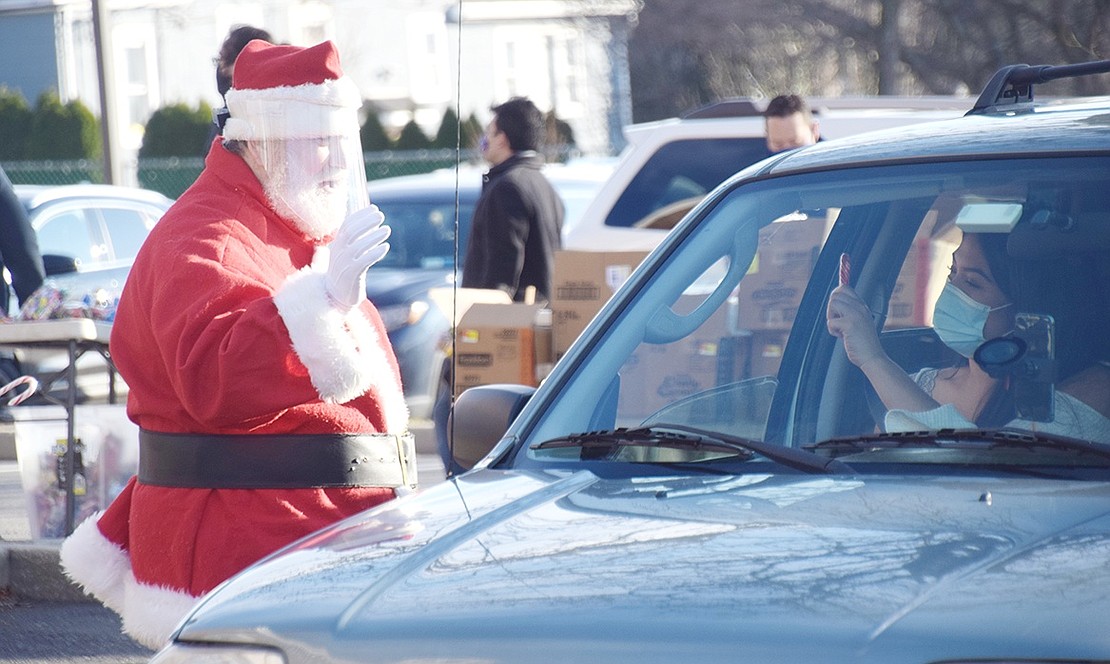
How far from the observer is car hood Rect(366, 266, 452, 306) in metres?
10.6

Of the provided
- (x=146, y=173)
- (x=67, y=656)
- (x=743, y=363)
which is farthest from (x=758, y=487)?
(x=146, y=173)

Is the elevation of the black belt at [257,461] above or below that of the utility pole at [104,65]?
below

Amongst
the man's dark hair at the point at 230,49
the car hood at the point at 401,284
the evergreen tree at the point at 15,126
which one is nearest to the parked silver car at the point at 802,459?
the man's dark hair at the point at 230,49

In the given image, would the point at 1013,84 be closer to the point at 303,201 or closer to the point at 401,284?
the point at 303,201

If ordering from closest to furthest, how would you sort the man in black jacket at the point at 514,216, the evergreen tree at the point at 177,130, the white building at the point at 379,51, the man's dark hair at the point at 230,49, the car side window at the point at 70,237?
the man's dark hair at the point at 230,49, the man in black jacket at the point at 514,216, the car side window at the point at 70,237, the evergreen tree at the point at 177,130, the white building at the point at 379,51

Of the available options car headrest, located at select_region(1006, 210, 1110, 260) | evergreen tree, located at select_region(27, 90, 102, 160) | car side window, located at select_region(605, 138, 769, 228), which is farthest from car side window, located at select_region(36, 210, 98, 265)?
evergreen tree, located at select_region(27, 90, 102, 160)

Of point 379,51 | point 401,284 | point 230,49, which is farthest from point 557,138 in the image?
point 230,49

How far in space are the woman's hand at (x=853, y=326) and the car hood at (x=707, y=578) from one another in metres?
0.49

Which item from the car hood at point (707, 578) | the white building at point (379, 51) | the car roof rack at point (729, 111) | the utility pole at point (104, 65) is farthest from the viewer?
the white building at point (379, 51)

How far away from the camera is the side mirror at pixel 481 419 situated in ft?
10.4

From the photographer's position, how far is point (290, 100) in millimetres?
3572

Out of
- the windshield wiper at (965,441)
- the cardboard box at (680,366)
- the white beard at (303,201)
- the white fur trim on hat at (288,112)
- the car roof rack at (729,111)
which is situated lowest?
the windshield wiper at (965,441)

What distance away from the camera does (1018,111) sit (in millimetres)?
3367

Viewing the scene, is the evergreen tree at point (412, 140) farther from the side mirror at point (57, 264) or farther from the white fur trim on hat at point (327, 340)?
the white fur trim on hat at point (327, 340)
